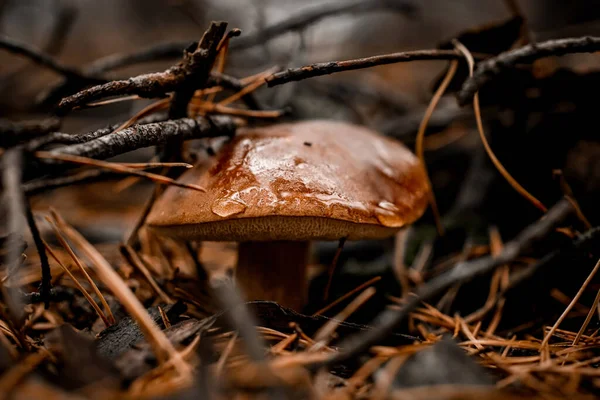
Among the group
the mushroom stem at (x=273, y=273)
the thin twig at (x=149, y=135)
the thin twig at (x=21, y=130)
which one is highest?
the thin twig at (x=21, y=130)

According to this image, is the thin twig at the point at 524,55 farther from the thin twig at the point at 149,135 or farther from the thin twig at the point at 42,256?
the thin twig at the point at 42,256

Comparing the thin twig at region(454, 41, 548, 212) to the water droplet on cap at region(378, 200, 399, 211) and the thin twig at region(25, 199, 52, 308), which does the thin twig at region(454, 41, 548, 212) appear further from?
the thin twig at region(25, 199, 52, 308)

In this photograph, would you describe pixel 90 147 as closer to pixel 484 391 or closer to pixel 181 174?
pixel 181 174

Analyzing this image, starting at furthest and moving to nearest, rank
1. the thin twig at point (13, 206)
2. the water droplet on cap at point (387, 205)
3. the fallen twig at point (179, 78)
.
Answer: the water droplet on cap at point (387, 205) < the fallen twig at point (179, 78) < the thin twig at point (13, 206)

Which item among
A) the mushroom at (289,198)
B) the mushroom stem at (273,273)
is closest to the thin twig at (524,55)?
the mushroom at (289,198)

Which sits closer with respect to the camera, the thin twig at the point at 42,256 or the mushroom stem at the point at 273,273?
the thin twig at the point at 42,256

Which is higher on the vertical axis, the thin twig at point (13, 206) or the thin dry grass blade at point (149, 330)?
the thin twig at point (13, 206)

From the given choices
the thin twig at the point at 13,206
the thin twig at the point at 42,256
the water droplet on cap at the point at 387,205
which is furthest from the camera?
the water droplet on cap at the point at 387,205

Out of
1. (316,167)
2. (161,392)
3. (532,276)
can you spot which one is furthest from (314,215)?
(532,276)
